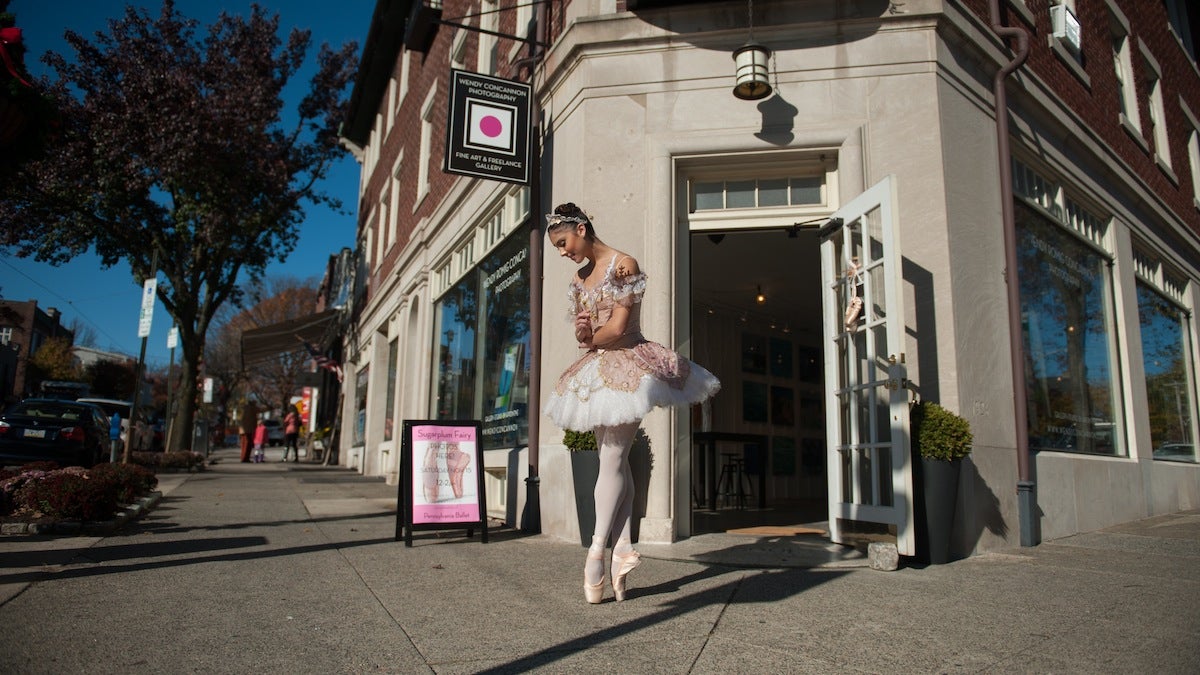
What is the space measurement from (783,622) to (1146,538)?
5306mm

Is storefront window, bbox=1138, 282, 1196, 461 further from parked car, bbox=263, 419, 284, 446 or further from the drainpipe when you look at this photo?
parked car, bbox=263, 419, 284, 446

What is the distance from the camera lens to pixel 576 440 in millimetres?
6336

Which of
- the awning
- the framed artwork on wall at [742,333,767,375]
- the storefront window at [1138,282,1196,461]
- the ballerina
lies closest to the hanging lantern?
the ballerina

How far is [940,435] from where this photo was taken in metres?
5.38

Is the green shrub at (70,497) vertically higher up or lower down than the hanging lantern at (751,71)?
lower down

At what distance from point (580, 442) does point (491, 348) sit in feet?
12.4

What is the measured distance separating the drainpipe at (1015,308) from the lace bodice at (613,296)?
4266 millimetres

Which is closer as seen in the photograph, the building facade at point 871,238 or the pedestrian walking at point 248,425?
the building facade at point 871,238

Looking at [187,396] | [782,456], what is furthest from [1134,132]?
[187,396]

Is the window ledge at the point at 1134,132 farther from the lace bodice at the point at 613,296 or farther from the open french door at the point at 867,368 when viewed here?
the lace bodice at the point at 613,296

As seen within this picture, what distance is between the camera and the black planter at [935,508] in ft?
17.5

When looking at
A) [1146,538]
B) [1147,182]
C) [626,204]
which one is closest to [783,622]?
[626,204]

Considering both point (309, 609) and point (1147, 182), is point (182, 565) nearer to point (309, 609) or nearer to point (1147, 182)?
Answer: point (309, 609)

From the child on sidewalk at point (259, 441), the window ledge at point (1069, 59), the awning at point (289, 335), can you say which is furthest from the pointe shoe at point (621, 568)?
the child on sidewalk at point (259, 441)
